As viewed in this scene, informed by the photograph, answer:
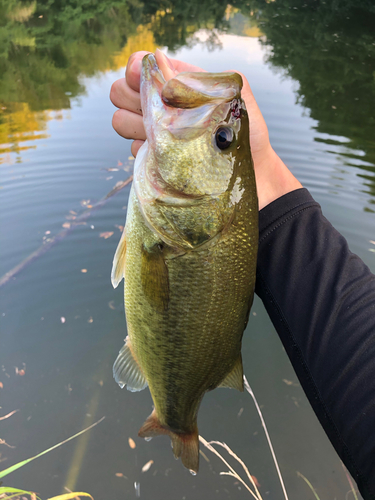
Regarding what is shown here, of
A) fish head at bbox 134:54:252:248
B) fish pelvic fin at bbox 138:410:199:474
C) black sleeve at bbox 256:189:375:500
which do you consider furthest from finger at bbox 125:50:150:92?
fish pelvic fin at bbox 138:410:199:474

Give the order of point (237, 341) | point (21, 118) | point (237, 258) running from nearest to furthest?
1. point (237, 258)
2. point (237, 341)
3. point (21, 118)

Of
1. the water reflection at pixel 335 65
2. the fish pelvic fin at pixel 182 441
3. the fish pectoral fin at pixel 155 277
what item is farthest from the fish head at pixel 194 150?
the water reflection at pixel 335 65

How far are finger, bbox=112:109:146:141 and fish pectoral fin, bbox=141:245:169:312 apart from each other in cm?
82

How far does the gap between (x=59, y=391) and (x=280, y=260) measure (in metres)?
2.84

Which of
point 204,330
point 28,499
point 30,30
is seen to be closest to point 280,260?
point 204,330

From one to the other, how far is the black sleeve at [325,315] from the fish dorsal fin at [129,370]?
29.9 inches

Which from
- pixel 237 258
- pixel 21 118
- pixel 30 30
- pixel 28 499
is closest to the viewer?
pixel 237 258

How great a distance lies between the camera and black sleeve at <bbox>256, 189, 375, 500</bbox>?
134cm

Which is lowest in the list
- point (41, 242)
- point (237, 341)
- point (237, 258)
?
point (41, 242)

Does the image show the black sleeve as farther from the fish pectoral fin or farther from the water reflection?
the water reflection

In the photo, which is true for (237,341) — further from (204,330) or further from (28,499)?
(28,499)

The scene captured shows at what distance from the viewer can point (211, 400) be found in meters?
3.37

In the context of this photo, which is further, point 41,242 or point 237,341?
point 41,242

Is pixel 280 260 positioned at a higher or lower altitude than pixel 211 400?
higher
